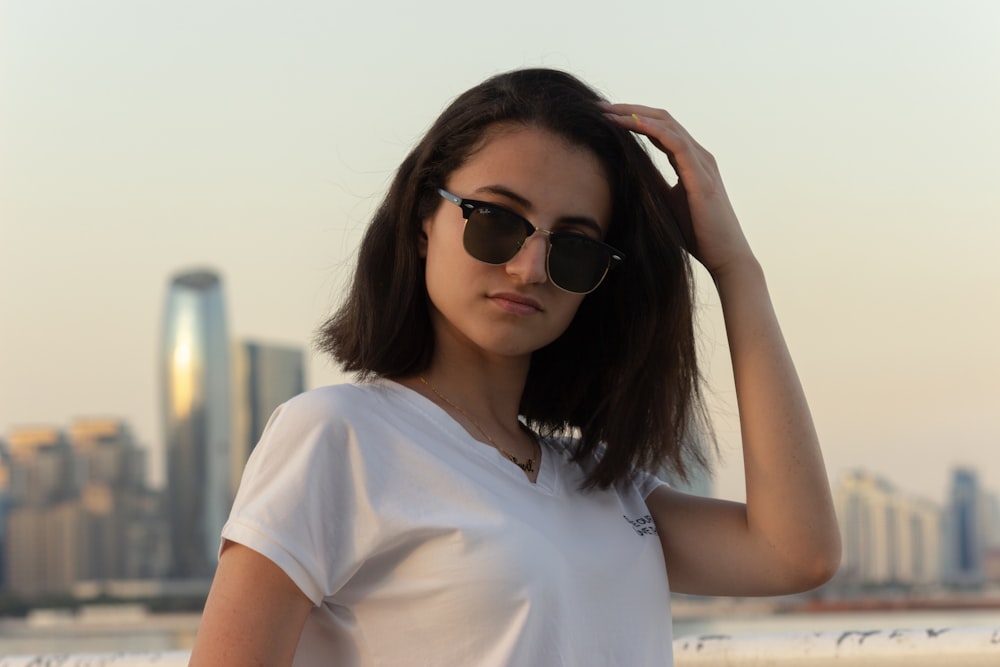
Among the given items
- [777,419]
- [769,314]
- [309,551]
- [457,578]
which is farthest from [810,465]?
[309,551]

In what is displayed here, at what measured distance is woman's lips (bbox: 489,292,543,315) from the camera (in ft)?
6.21

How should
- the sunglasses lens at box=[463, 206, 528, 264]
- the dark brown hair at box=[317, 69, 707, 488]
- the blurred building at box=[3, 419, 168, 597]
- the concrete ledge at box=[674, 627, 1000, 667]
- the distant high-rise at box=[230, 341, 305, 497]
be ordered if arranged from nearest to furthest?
the sunglasses lens at box=[463, 206, 528, 264]
the dark brown hair at box=[317, 69, 707, 488]
the concrete ledge at box=[674, 627, 1000, 667]
the blurred building at box=[3, 419, 168, 597]
the distant high-rise at box=[230, 341, 305, 497]

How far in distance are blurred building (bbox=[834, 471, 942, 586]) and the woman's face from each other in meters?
65.1

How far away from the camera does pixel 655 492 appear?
2201 millimetres

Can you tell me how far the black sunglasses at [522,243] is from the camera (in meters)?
1.85

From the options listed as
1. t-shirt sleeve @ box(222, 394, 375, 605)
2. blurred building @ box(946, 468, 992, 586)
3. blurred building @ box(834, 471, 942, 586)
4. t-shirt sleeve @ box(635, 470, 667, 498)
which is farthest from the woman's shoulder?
blurred building @ box(946, 468, 992, 586)

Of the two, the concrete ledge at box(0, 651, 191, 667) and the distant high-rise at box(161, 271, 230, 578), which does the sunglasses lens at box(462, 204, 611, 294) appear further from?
the distant high-rise at box(161, 271, 230, 578)

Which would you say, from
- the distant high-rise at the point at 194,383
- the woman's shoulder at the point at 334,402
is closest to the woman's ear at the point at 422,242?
the woman's shoulder at the point at 334,402

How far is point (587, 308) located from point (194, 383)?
8591 centimetres

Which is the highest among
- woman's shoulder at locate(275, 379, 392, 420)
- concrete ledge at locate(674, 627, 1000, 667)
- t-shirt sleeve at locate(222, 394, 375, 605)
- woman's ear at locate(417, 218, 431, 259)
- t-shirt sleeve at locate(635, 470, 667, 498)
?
woman's ear at locate(417, 218, 431, 259)

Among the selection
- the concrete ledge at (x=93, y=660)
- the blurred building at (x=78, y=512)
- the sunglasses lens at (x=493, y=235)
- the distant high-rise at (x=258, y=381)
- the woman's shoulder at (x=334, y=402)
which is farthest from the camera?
the distant high-rise at (x=258, y=381)

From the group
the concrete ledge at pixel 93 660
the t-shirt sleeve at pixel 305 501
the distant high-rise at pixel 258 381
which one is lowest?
the distant high-rise at pixel 258 381

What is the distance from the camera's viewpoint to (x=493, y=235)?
184 cm

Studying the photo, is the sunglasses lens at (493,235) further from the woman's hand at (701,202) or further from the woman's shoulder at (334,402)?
the woman's hand at (701,202)
